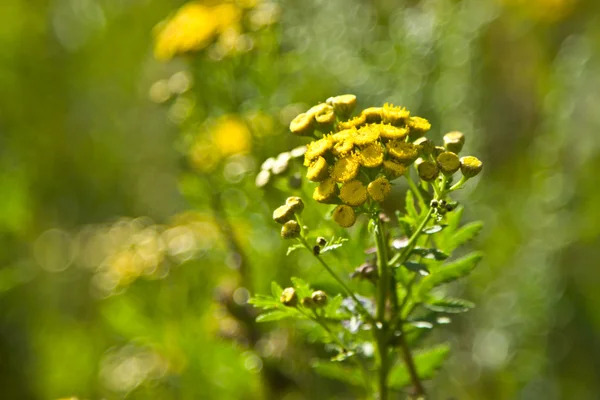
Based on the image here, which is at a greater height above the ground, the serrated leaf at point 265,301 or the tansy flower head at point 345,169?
the tansy flower head at point 345,169

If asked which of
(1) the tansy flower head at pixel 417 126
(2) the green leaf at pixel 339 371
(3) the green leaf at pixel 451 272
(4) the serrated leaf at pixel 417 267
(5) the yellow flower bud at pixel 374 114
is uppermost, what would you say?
(5) the yellow flower bud at pixel 374 114

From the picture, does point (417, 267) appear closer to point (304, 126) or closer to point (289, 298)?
point (289, 298)

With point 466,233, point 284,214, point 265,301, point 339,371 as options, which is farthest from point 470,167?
point 339,371

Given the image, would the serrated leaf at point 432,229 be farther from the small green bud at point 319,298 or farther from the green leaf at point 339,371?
the green leaf at point 339,371

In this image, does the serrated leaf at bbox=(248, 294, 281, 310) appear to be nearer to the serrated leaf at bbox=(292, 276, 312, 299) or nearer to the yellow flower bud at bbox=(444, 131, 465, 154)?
the serrated leaf at bbox=(292, 276, 312, 299)

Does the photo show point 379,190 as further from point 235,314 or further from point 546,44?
point 546,44

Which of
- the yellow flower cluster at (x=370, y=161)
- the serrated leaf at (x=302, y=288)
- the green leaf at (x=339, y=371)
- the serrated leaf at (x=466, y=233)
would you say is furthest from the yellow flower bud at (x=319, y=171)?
the green leaf at (x=339, y=371)
